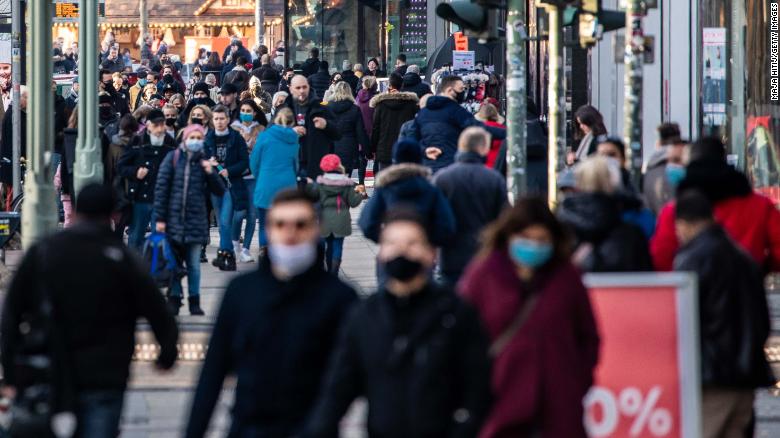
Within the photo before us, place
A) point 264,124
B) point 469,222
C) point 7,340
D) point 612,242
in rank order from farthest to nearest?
point 264,124, point 469,222, point 612,242, point 7,340

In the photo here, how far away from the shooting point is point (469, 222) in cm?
1241

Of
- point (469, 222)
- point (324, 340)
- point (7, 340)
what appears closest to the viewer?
point (324, 340)

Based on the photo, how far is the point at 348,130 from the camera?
22.9 meters

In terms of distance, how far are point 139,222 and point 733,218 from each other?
8.26 m

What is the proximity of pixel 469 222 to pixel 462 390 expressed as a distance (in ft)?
20.9

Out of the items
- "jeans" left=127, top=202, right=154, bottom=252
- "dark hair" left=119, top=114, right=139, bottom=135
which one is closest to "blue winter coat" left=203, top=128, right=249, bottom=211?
"dark hair" left=119, top=114, right=139, bottom=135

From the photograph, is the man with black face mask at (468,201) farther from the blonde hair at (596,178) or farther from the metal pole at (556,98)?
the blonde hair at (596,178)

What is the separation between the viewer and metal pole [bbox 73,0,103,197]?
16422 mm

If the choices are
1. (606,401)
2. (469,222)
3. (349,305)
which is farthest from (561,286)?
(469,222)

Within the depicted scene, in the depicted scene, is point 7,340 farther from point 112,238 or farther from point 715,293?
point 715,293

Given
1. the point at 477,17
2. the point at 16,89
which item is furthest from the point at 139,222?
the point at 16,89

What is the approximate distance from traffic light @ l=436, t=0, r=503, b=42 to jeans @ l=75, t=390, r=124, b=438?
269 inches

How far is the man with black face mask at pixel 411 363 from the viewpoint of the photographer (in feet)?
19.7

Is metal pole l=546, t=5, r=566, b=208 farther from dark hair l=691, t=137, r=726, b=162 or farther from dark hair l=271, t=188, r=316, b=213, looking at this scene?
dark hair l=271, t=188, r=316, b=213
